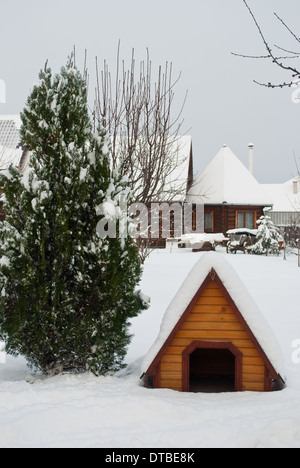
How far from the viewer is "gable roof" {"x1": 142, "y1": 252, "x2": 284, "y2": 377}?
3.96 meters

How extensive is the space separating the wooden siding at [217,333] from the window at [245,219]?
70.6 ft

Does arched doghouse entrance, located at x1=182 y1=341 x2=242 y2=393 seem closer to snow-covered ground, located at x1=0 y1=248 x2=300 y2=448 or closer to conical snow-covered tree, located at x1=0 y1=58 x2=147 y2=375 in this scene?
snow-covered ground, located at x1=0 y1=248 x2=300 y2=448

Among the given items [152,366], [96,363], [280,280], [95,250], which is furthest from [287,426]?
[280,280]

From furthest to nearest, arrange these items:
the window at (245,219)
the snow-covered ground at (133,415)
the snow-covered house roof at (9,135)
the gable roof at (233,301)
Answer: the window at (245,219) → the snow-covered house roof at (9,135) → the gable roof at (233,301) → the snow-covered ground at (133,415)

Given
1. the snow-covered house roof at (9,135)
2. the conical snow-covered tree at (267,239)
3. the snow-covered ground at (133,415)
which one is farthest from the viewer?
the conical snow-covered tree at (267,239)

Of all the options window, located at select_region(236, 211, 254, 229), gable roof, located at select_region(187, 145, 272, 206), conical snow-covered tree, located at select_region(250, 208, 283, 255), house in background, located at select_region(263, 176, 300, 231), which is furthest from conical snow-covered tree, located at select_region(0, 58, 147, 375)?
house in background, located at select_region(263, 176, 300, 231)

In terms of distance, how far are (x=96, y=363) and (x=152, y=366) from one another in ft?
1.92

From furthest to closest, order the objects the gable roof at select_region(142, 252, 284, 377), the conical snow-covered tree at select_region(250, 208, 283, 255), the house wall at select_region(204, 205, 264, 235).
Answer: the house wall at select_region(204, 205, 264, 235), the conical snow-covered tree at select_region(250, 208, 283, 255), the gable roof at select_region(142, 252, 284, 377)

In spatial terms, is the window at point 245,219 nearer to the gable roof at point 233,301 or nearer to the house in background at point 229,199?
the house in background at point 229,199

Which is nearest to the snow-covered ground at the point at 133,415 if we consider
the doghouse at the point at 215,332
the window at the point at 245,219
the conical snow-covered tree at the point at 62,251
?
the doghouse at the point at 215,332

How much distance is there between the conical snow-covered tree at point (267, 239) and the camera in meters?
20.0

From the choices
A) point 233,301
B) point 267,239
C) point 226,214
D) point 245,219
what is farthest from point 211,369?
point 245,219

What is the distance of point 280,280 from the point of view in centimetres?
1196

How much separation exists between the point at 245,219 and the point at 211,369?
20.8 m
